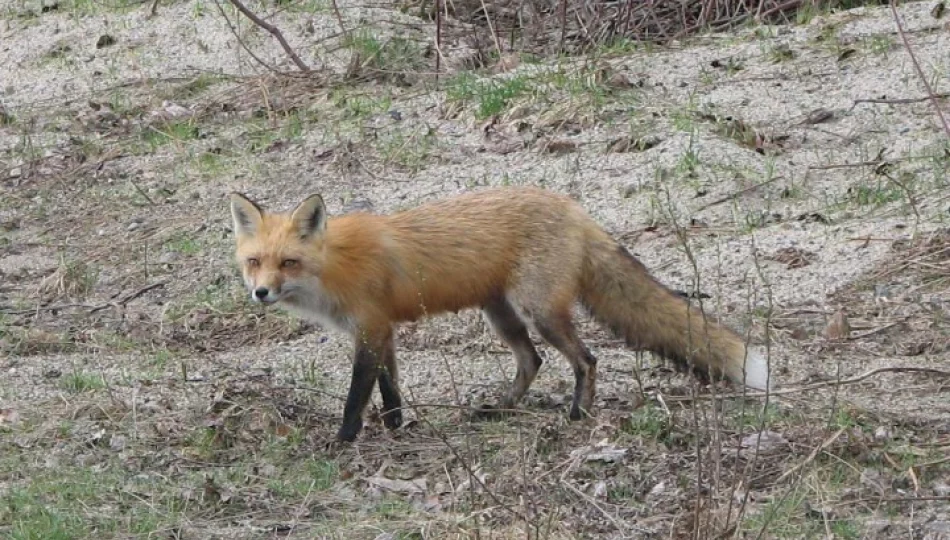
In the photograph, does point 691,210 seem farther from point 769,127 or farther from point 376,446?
point 376,446

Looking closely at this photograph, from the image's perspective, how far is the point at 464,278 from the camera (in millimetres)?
6535

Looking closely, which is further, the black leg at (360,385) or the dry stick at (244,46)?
the dry stick at (244,46)

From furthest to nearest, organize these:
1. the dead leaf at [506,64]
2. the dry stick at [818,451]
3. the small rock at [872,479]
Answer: the dead leaf at [506,64] < the small rock at [872,479] < the dry stick at [818,451]

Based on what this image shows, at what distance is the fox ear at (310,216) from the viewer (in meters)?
6.29

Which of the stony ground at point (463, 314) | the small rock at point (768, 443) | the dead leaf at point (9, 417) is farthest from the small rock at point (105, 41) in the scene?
the small rock at point (768, 443)

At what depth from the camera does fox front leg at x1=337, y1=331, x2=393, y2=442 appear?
6.34 metres

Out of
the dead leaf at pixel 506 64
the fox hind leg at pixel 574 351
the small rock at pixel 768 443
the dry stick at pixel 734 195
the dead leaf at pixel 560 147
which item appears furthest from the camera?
the dead leaf at pixel 506 64

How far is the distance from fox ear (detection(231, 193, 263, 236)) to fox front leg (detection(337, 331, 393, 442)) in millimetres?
636

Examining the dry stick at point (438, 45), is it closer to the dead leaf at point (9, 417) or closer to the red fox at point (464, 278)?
the red fox at point (464, 278)

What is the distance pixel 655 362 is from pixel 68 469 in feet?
8.84

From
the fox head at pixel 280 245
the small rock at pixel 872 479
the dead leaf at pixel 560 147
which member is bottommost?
the small rock at pixel 872 479

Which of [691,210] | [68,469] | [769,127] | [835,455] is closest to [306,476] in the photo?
[68,469]

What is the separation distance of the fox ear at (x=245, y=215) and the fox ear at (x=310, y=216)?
0.15 metres

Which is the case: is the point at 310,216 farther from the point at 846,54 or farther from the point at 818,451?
the point at 846,54
